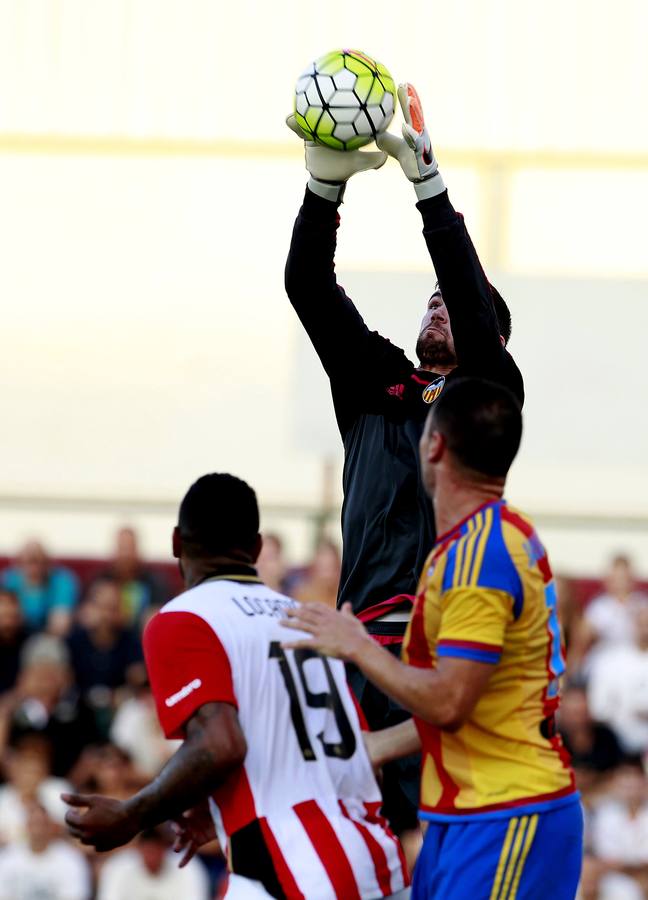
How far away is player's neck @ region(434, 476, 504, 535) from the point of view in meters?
3.82

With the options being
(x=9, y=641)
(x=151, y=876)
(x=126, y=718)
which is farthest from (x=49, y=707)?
(x=151, y=876)

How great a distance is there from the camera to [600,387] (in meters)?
15.2

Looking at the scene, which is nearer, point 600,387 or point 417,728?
point 417,728

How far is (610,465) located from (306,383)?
3148 millimetres

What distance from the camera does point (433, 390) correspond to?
4887mm

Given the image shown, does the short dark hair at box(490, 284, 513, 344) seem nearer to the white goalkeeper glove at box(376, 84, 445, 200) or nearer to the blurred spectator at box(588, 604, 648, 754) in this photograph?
the white goalkeeper glove at box(376, 84, 445, 200)

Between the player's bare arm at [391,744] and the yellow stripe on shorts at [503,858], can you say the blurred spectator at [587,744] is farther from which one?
the yellow stripe on shorts at [503,858]

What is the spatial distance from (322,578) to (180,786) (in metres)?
7.89

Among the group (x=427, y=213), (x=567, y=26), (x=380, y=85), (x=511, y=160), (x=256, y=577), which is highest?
(x=567, y=26)

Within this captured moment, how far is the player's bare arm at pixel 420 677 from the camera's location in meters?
3.55

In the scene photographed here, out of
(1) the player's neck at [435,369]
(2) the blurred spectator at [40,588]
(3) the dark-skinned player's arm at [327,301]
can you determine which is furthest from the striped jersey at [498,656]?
(2) the blurred spectator at [40,588]

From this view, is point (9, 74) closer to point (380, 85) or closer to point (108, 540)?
point (108, 540)

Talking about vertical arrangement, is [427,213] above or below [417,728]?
above

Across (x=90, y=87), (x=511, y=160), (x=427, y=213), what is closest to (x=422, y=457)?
(x=427, y=213)
